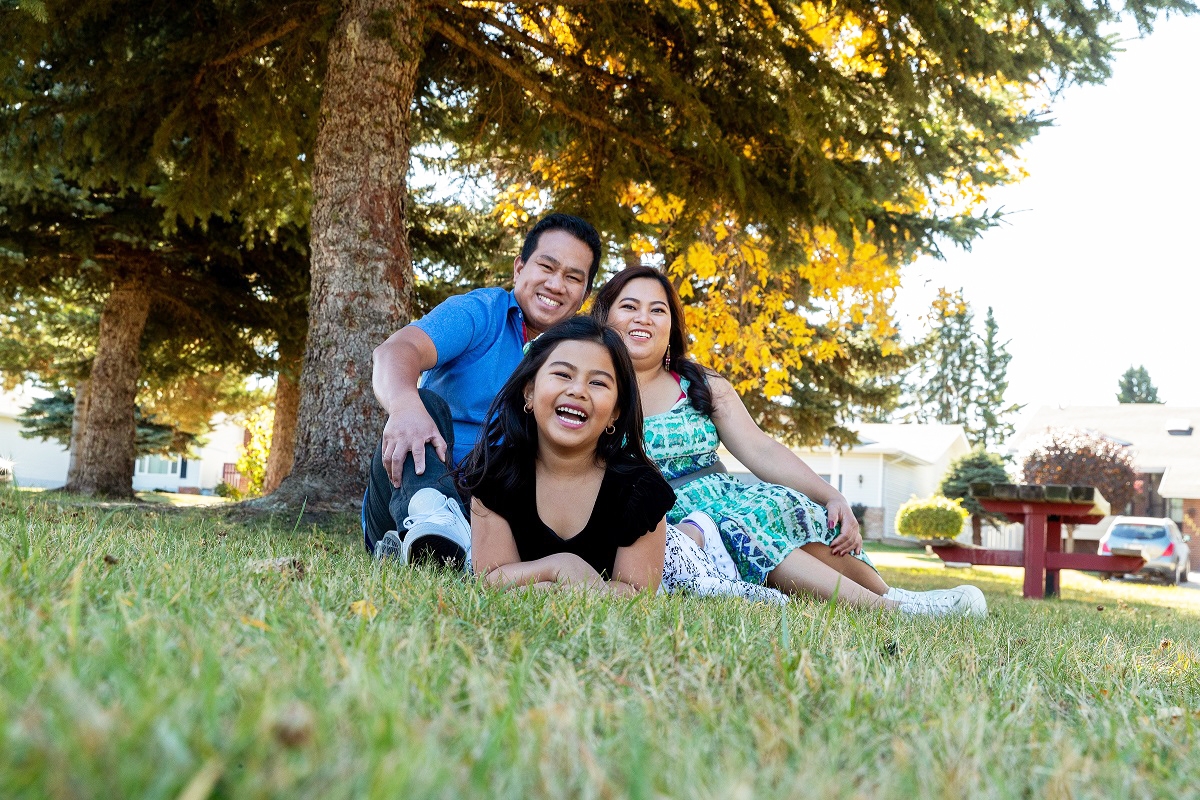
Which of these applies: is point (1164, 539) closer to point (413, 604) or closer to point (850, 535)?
point (850, 535)

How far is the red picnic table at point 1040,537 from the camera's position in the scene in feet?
28.6

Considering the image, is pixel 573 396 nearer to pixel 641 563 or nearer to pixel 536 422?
pixel 536 422

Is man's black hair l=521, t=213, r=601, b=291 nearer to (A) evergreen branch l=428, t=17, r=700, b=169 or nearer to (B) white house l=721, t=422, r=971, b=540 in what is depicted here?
(A) evergreen branch l=428, t=17, r=700, b=169

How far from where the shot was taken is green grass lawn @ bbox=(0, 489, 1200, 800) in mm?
914

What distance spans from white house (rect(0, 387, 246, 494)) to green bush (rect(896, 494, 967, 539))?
23.4m

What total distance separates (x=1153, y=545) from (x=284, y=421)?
18.7 m

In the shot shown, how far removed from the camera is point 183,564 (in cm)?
242

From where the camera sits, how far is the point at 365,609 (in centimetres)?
194

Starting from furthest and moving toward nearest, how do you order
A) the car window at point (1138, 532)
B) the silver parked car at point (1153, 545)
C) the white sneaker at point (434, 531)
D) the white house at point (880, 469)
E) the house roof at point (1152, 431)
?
the white house at point (880, 469) < the house roof at point (1152, 431) < the car window at point (1138, 532) < the silver parked car at point (1153, 545) < the white sneaker at point (434, 531)

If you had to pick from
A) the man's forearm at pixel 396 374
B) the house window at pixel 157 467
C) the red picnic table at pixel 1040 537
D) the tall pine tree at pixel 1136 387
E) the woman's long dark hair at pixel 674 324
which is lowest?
the house window at pixel 157 467

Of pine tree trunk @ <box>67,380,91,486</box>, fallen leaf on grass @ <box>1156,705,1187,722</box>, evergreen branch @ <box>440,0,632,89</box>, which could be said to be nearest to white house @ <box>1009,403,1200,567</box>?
pine tree trunk @ <box>67,380,91,486</box>

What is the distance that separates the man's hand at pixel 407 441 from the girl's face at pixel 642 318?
1169mm

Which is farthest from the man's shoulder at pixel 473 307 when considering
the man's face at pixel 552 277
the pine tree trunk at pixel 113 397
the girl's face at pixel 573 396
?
the pine tree trunk at pixel 113 397

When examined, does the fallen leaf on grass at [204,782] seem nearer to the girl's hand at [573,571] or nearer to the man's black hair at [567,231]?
the girl's hand at [573,571]
